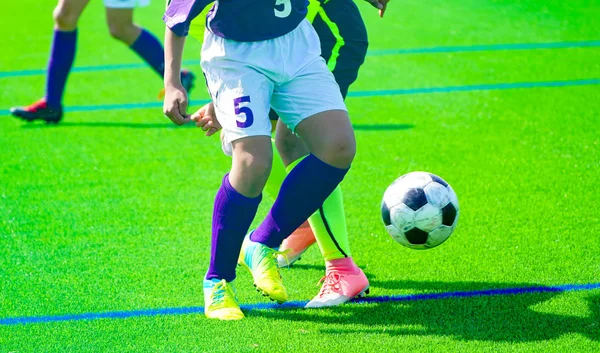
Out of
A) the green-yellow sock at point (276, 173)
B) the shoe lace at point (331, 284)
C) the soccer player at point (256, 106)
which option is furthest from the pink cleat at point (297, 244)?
the soccer player at point (256, 106)

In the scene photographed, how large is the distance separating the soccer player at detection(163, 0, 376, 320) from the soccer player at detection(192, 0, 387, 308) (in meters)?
0.20

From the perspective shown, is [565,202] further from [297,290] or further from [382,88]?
[382,88]

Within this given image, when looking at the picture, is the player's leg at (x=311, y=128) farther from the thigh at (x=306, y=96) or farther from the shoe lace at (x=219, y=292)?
the shoe lace at (x=219, y=292)

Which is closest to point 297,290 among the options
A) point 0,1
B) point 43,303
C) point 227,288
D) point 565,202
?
point 227,288

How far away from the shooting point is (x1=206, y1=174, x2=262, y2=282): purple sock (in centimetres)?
351

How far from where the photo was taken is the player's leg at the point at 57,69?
21.8ft

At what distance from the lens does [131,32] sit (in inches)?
271

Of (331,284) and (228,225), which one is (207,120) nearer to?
(228,225)

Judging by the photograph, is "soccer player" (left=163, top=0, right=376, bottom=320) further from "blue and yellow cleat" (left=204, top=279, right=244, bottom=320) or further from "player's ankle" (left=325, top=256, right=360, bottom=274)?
"player's ankle" (left=325, top=256, right=360, bottom=274)

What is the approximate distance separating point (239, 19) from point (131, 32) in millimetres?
3667

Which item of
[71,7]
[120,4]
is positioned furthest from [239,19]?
[120,4]

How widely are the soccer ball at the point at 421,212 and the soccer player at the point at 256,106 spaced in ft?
1.21

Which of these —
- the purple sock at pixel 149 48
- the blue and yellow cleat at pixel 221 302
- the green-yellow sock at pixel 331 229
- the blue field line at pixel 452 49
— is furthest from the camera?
the blue field line at pixel 452 49

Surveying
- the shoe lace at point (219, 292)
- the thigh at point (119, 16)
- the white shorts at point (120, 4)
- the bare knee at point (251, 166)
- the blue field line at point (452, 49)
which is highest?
the bare knee at point (251, 166)
